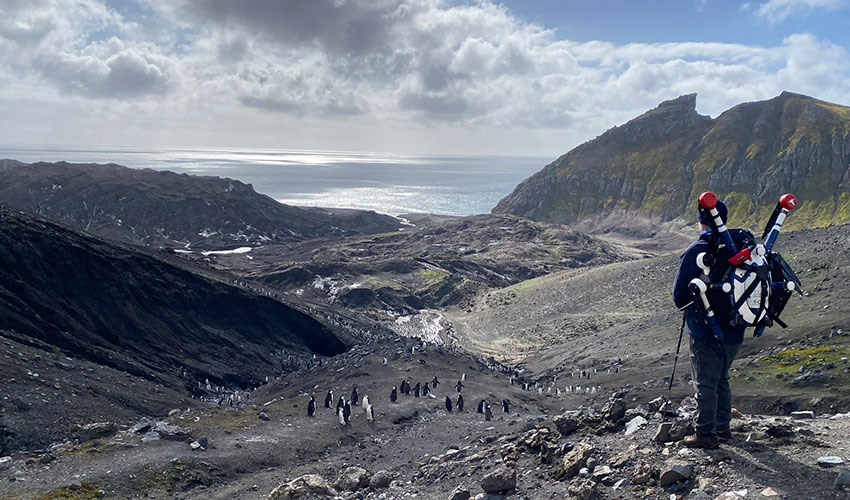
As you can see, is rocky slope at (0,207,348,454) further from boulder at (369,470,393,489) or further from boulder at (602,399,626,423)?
boulder at (602,399,626,423)

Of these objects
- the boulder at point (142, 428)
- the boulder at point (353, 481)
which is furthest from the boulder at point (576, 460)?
the boulder at point (142, 428)

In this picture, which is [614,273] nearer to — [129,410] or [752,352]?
[752,352]

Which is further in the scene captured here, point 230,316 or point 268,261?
point 268,261

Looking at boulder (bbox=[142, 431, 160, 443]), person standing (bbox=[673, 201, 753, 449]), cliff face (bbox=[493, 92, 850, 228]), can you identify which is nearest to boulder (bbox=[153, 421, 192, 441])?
boulder (bbox=[142, 431, 160, 443])

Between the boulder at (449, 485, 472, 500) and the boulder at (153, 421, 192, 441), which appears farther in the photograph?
the boulder at (153, 421, 192, 441)

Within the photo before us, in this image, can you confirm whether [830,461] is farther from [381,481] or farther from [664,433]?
[381,481]

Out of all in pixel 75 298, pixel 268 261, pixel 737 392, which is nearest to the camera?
pixel 737 392

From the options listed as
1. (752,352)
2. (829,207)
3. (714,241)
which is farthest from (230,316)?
(829,207)
